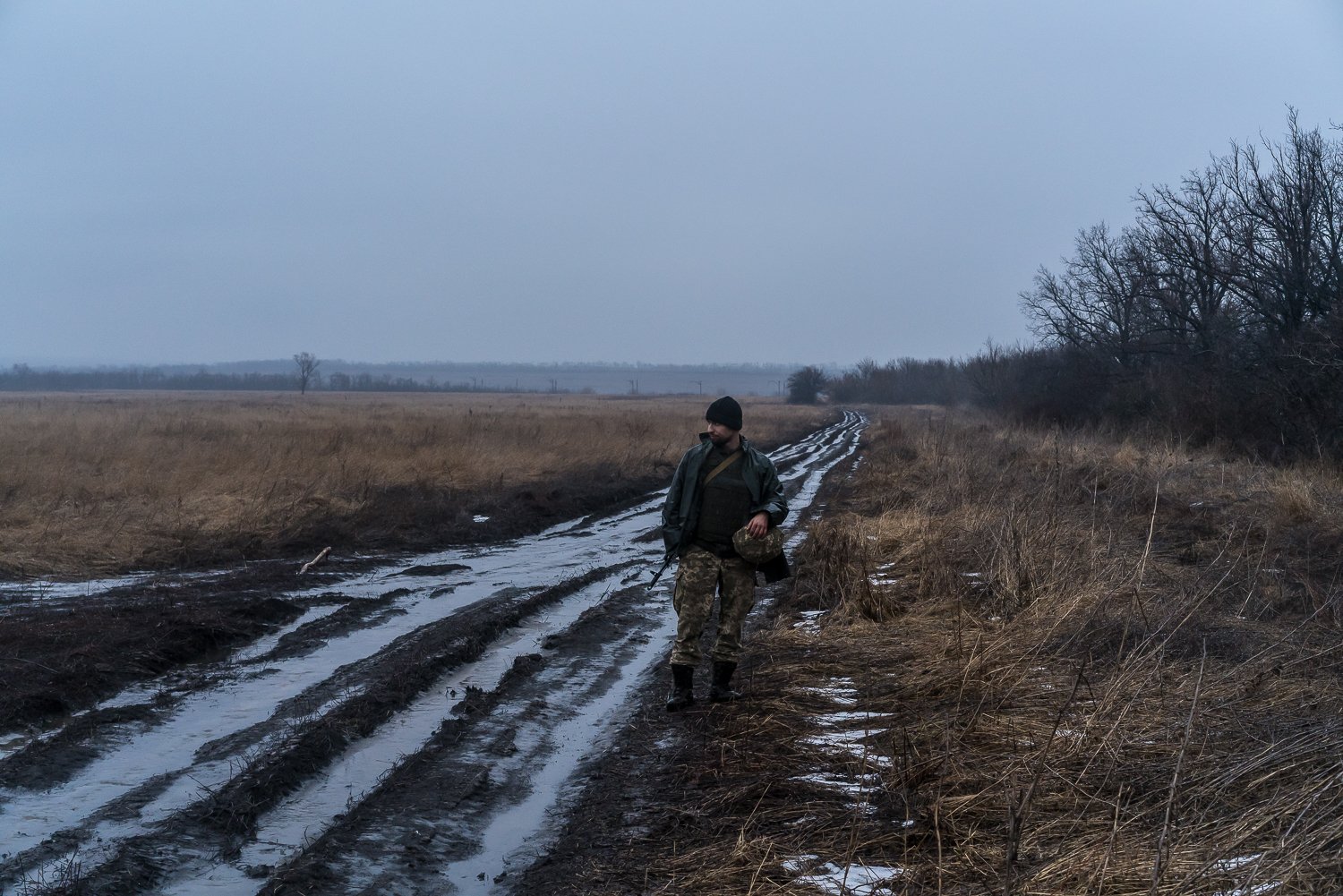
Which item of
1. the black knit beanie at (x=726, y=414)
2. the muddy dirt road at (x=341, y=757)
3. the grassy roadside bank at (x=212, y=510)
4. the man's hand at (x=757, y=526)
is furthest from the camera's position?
the grassy roadside bank at (x=212, y=510)

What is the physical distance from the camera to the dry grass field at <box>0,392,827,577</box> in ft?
41.6

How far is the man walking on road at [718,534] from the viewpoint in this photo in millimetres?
6285

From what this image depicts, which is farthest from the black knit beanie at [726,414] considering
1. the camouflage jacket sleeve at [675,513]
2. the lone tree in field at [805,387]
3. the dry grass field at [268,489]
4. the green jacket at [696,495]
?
the lone tree in field at [805,387]

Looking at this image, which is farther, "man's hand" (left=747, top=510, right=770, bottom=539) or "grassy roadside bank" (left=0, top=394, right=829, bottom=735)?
"grassy roadside bank" (left=0, top=394, right=829, bottom=735)

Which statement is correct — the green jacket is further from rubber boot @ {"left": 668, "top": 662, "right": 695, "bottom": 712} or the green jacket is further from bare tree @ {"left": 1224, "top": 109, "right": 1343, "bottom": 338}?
bare tree @ {"left": 1224, "top": 109, "right": 1343, "bottom": 338}

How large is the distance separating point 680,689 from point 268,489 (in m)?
11.6

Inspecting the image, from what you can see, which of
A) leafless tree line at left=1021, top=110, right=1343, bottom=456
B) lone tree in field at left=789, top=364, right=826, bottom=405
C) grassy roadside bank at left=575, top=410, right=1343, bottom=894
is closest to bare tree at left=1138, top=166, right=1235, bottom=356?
leafless tree line at left=1021, top=110, right=1343, bottom=456

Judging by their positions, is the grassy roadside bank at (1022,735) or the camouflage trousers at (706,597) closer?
the grassy roadside bank at (1022,735)

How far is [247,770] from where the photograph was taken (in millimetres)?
5035

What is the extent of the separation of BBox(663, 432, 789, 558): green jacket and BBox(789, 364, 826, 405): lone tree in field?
109039 millimetres

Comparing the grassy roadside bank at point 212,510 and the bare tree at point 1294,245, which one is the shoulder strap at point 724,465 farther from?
the bare tree at point 1294,245

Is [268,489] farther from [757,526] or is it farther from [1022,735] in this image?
[1022,735]

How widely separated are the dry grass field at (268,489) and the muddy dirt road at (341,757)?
13.8 ft

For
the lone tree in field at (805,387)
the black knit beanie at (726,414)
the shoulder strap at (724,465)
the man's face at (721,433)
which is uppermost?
the lone tree in field at (805,387)
